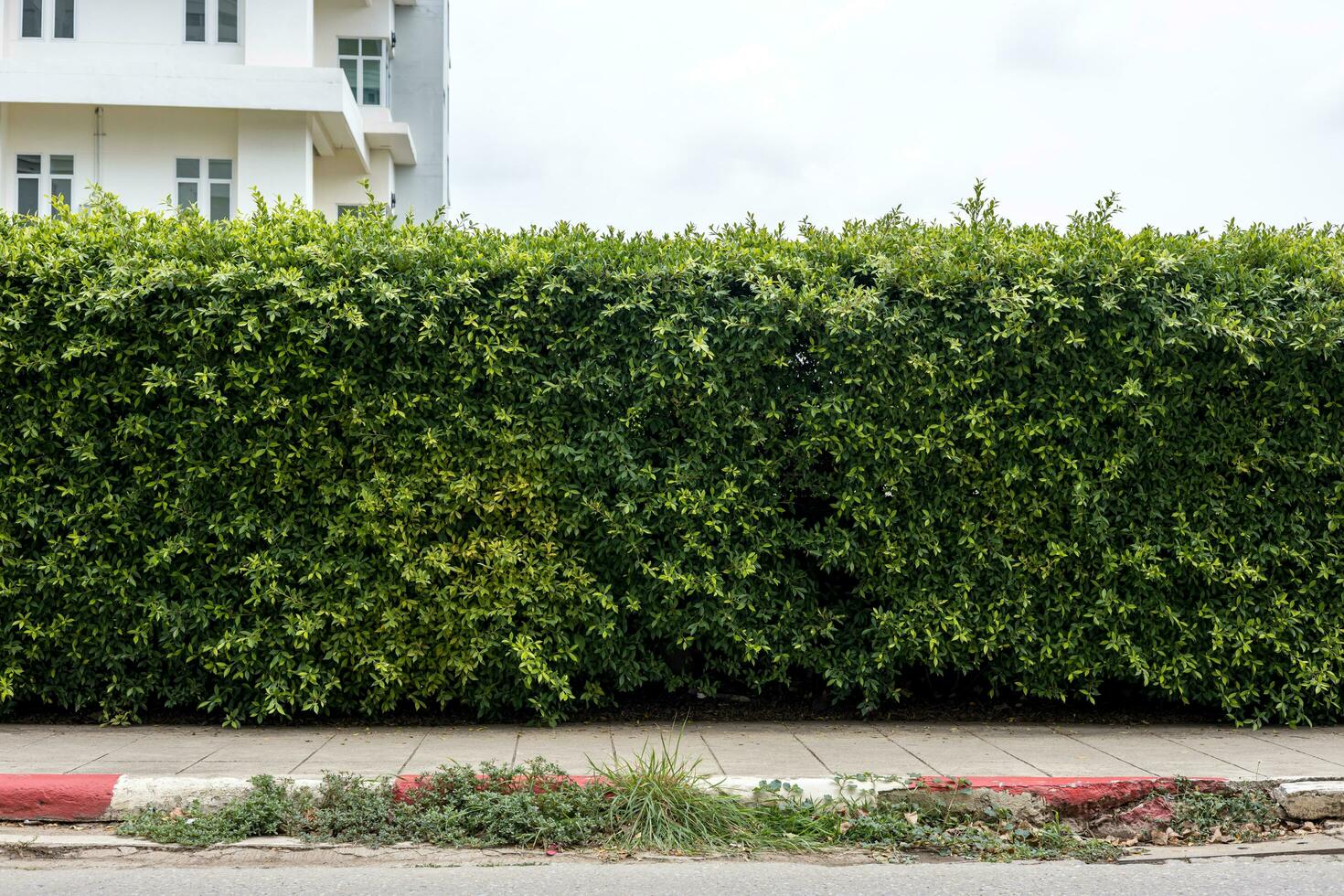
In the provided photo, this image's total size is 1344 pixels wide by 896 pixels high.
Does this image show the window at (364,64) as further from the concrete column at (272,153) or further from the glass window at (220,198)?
the glass window at (220,198)

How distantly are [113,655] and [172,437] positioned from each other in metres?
1.49

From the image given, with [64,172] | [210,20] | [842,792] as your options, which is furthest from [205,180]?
[842,792]

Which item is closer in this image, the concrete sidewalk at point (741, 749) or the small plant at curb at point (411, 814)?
the small plant at curb at point (411, 814)

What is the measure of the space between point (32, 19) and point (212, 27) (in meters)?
3.21

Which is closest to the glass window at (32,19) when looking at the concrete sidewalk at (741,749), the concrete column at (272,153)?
the concrete column at (272,153)

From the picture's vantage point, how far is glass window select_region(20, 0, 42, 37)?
1970 centimetres

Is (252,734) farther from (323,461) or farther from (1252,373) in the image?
(1252,373)

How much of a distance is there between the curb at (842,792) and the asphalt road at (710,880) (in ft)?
1.90

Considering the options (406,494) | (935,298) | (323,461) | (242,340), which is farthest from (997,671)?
(242,340)

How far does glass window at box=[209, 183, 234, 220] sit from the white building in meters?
0.02

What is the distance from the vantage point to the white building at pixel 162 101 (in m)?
18.9

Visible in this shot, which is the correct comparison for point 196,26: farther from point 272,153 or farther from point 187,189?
point 187,189

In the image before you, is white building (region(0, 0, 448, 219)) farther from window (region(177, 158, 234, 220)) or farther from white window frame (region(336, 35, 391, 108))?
white window frame (region(336, 35, 391, 108))

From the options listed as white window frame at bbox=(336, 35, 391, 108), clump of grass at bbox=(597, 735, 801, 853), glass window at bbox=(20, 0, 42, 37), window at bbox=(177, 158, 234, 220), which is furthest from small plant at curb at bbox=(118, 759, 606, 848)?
white window frame at bbox=(336, 35, 391, 108)
